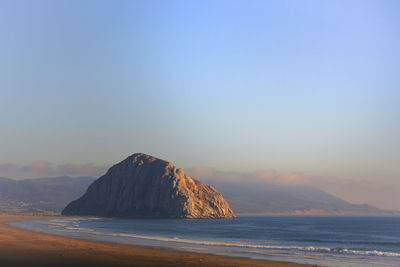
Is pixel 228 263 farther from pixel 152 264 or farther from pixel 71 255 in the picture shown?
pixel 71 255

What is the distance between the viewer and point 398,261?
47250 millimetres

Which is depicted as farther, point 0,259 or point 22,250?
point 22,250

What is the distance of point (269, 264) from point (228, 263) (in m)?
4.33

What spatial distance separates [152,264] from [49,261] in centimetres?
951

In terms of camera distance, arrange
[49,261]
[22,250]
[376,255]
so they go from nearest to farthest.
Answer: [49,261] < [22,250] < [376,255]

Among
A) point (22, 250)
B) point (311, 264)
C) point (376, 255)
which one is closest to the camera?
point (311, 264)

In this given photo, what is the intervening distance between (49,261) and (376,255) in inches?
1680

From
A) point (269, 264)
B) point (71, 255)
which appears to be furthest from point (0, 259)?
point (269, 264)

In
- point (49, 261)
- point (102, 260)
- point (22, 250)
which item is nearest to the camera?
point (49, 261)

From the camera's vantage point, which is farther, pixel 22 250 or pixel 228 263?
pixel 22 250

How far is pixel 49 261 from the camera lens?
3628cm

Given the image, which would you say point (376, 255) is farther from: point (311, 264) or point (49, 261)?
point (49, 261)

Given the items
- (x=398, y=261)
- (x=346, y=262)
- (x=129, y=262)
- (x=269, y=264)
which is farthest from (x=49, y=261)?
(x=398, y=261)

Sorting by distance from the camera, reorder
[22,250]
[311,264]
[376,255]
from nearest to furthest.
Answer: [311,264], [22,250], [376,255]
